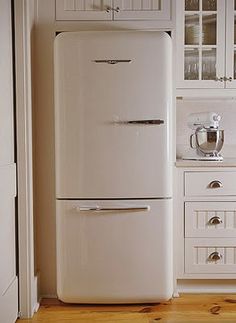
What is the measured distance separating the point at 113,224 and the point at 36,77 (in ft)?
3.40

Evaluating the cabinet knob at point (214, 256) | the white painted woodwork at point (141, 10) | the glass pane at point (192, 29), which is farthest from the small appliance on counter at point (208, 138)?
the white painted woodwork at point (141, 10)

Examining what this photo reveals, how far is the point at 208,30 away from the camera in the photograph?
312 cm

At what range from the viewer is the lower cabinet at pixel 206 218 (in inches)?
117

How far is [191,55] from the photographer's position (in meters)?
3.12

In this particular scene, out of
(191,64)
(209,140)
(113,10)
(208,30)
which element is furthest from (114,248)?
(208,30)

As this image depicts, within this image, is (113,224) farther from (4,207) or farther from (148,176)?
(4,207)

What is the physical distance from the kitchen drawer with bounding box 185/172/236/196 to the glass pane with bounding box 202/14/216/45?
895 mm

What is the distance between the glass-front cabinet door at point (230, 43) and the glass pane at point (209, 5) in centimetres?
8

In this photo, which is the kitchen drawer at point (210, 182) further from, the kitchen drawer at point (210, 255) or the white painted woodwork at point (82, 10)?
the white painted woodwork at point (82, 10)

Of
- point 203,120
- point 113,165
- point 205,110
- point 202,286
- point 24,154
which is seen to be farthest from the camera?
point 205,110

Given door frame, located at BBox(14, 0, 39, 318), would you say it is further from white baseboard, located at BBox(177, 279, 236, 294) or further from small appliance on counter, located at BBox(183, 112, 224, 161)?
small appliance on counter, located at BBox(183, 112, 224, 161)

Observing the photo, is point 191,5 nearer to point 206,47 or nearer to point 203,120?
point 206,47

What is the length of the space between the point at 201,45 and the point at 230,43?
19 centimetres

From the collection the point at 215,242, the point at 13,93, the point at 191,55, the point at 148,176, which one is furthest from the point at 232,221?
the point at 13,93
